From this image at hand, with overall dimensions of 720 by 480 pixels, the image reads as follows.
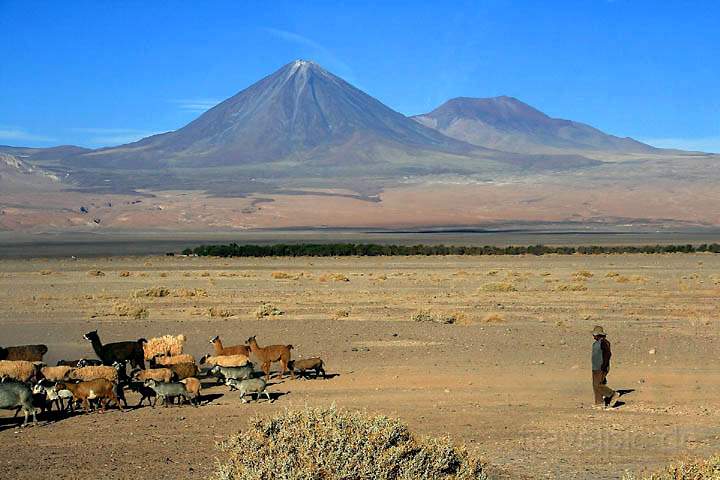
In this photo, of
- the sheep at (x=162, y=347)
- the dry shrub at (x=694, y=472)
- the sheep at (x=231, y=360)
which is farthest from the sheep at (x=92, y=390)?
the dry shrub at (x=694, y=472)

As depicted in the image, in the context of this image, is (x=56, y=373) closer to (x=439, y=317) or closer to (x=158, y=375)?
(x=158, y=375)

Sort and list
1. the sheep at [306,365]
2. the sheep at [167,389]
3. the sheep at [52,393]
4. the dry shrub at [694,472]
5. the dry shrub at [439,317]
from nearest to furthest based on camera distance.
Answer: the dry shrub at [694,472] < the sheep at [52,393] < the sheep at [167,389] < the sheep at [306,365] < the dry shrub at [439,317]

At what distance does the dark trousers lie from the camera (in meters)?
12.7

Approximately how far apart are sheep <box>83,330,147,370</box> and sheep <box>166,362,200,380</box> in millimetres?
1609

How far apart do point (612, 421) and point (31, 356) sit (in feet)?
29.9

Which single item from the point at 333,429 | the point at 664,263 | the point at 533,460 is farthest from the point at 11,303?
the point at 664,263

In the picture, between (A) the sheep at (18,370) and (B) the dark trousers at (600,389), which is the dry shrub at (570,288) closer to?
(B) the dark trousers at (600,389)

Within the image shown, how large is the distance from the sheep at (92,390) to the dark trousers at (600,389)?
6236mm

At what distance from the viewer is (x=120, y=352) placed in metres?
15.4

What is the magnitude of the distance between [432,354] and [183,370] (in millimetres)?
5820

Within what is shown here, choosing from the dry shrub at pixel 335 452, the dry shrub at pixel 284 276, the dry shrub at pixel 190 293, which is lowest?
the dry shrub at pixel 190 293

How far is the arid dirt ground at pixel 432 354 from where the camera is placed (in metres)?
10.2

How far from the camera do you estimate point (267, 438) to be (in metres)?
6.81

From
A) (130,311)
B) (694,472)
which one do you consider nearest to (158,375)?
(694,472)
